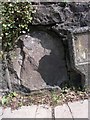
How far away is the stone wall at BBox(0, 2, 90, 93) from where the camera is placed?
4.61 metres

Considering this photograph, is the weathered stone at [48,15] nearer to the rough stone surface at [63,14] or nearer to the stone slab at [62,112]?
the rough stone surface at [63,14]

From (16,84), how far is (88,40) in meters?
1.27

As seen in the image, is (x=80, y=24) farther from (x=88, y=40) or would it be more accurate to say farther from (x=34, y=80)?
(x=34, y=80)

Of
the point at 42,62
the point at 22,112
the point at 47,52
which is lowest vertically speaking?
the point at 22,112

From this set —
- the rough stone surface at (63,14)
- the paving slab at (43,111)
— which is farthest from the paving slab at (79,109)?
the rough stone surface at (63,14)

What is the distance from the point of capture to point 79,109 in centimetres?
408

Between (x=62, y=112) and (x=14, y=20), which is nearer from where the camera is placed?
(x=62, y=112)

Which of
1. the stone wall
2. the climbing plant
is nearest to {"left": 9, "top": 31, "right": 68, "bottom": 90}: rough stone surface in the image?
the stone wall

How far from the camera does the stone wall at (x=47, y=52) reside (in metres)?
4.61

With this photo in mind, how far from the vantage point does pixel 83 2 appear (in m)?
4.71

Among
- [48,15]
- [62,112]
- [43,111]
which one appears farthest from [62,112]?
[48,15]

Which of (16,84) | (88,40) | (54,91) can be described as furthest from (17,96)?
(88,40)

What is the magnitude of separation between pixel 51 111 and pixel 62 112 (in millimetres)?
157

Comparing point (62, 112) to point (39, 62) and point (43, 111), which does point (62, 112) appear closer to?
point (43, 111)
